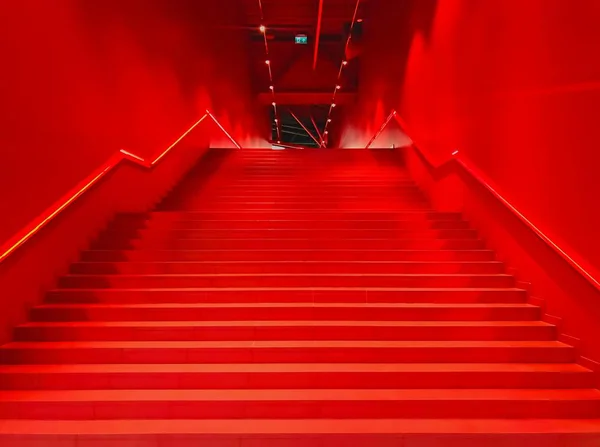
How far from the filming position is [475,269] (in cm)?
418

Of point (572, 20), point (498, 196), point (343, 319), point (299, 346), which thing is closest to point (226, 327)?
point (299, 346)

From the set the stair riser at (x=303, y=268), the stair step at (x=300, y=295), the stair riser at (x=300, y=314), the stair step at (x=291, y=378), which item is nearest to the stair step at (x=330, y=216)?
the stair riser at (x=303, y=268)

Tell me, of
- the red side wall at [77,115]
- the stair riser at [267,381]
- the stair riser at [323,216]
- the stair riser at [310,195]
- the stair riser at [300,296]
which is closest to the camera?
the stair riser at [267,381]

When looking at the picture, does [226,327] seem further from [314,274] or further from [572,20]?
[572,20]

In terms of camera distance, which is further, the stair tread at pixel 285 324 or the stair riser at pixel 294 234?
the stair riser at pixel 294 234

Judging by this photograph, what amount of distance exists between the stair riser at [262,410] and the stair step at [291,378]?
208 mm

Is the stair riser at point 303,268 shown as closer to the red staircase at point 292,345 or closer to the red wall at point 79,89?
the red staircase at point 292,345

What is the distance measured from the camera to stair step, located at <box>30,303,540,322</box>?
11.7ft

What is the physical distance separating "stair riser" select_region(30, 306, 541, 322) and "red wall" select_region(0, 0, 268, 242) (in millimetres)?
915

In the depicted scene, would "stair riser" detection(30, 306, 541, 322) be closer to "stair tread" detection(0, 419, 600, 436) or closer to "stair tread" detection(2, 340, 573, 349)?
"stair tread" detection(2, 340, 573, 349)

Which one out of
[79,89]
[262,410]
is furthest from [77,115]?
[262,410]

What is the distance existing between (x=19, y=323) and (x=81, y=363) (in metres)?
0.65

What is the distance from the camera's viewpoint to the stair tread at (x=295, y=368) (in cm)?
300

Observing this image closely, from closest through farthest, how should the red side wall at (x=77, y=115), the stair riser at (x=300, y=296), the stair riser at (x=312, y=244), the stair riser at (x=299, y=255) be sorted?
1. the red side wall at (x=77, y=115)
2. the stair riser at (x=300, y=296)
3. the stair riser at (x=299, y=255)
4. the stair riser at (x=312, y=244)
